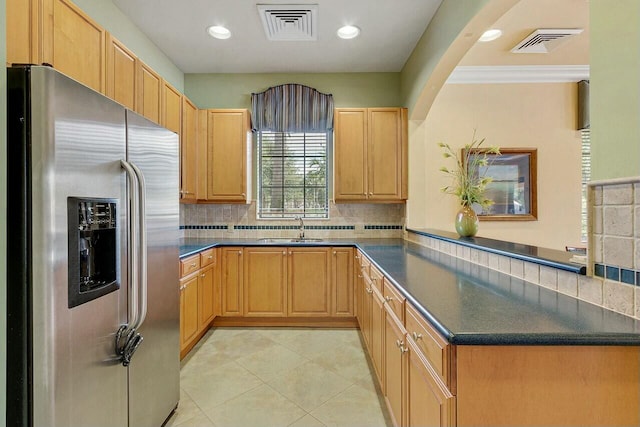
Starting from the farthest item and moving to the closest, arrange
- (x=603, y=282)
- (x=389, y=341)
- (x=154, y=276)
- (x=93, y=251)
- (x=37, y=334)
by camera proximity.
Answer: (x=389, y=341)
(x=154, y=276)
(x=93, y=251)
(x=603, y=282)
(x=37, y=334)

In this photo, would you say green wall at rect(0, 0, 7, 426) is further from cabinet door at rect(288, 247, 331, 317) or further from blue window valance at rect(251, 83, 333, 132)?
blue window valance at rect(251, 83, 333, 132)

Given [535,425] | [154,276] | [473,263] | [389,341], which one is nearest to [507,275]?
[473,263]

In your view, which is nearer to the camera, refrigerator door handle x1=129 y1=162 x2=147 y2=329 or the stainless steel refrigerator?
the stainless steel refrigerator

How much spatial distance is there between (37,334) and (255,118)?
3.11m

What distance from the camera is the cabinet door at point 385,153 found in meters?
3.57

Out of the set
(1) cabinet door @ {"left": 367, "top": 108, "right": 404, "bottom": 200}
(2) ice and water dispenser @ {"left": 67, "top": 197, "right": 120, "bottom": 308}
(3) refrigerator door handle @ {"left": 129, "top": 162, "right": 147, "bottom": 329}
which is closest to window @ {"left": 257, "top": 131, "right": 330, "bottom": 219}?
(1) cabinet door @ {"left": 367, "top": 108, "right": 404, "bottom": 200}

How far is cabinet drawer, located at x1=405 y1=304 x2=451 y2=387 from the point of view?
97cm

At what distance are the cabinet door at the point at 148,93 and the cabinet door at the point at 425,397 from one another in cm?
255

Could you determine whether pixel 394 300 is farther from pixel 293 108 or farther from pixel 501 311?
pixel 293 108

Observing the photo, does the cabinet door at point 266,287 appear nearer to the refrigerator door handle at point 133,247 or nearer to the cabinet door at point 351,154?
the cabinet door at point 351,154

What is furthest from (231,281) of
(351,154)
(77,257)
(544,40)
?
(544,40)

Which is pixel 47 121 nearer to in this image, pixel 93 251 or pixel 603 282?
pixel 93 251

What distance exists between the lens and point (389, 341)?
1795 millimetres

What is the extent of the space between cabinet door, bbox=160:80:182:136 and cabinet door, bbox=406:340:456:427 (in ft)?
8.97
